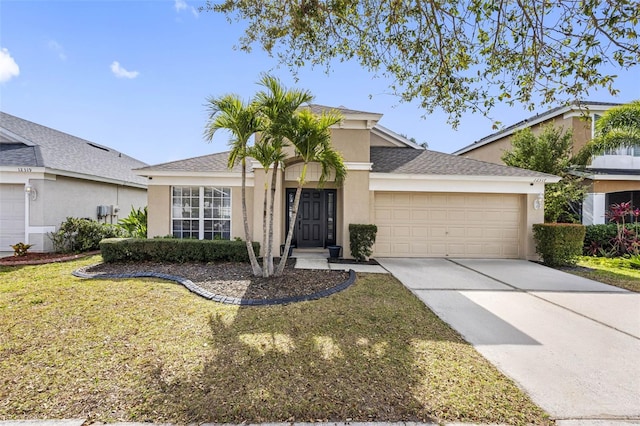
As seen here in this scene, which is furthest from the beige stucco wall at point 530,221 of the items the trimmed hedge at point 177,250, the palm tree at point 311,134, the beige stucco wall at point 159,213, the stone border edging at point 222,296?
the beige stucco wall at point 159,213

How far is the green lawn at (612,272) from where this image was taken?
25.9 feet

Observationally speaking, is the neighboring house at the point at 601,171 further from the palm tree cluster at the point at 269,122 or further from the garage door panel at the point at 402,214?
the palm tree cluster at the point at 269,122

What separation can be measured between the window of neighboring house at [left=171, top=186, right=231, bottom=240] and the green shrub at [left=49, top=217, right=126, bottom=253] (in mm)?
3755

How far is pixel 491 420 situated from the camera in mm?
2787

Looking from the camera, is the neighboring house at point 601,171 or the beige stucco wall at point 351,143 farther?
the neighboring house at point 601,171

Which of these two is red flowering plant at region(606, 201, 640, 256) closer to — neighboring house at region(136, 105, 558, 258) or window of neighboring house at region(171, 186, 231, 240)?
neighboring house at region(136, 105, 558, 258)

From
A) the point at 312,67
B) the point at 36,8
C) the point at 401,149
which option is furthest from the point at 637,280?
the point at 36,8

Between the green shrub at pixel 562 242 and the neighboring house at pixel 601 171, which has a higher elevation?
the neighboring house at pixel 601 171

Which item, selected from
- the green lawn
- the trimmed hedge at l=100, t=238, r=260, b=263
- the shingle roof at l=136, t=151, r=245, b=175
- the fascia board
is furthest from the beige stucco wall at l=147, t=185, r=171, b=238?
the green lawn

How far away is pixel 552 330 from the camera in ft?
16.0

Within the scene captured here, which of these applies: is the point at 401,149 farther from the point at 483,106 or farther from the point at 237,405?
the point at 237,405

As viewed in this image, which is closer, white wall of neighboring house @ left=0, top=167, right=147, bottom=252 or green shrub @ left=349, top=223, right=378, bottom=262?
green shrub @ left=349, top=223, right=378, bottom=262

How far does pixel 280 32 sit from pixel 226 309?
244 inches

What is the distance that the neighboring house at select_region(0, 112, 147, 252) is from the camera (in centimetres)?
1111
